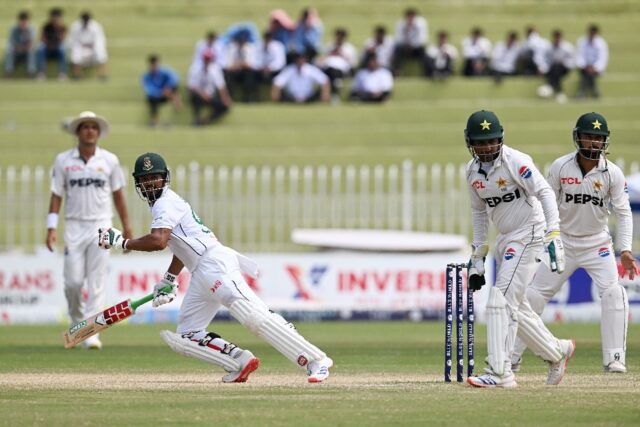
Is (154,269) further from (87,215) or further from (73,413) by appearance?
(73,413)

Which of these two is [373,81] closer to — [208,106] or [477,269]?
Result: [208,106]

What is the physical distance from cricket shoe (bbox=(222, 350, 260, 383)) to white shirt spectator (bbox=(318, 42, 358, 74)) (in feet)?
54.4

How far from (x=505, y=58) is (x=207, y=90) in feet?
18.8

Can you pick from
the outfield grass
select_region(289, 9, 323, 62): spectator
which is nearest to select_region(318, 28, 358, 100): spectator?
select_region(289, 9, 323, 62): spectator

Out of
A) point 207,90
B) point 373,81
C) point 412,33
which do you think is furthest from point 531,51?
point 207,90

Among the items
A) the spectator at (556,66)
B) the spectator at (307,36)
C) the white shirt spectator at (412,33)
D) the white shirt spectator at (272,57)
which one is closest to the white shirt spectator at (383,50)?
the white shirt spectator at (412,33)

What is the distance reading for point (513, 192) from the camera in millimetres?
10648

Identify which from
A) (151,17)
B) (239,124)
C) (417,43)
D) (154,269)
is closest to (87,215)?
(154,269)

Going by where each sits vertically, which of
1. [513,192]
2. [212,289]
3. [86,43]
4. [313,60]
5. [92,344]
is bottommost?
[92,344]

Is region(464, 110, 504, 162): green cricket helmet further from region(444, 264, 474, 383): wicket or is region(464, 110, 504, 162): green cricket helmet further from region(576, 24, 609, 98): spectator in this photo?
region(576, 24, 609, 98): spectator

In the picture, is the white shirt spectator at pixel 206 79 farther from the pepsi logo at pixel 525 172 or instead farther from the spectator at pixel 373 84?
the pepsi logo at pixel 525 172

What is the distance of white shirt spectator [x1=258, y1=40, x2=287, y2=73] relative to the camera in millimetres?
27094

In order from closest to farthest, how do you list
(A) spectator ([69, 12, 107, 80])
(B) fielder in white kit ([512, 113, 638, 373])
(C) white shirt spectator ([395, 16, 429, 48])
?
(B) fielder in white kit ([512, 113, 638, 373])
(C) white shirt spectator ([395, 16, 429, 48])
(A) spectator ([69, 12, 107, 80])

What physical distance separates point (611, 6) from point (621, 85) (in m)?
3.59
